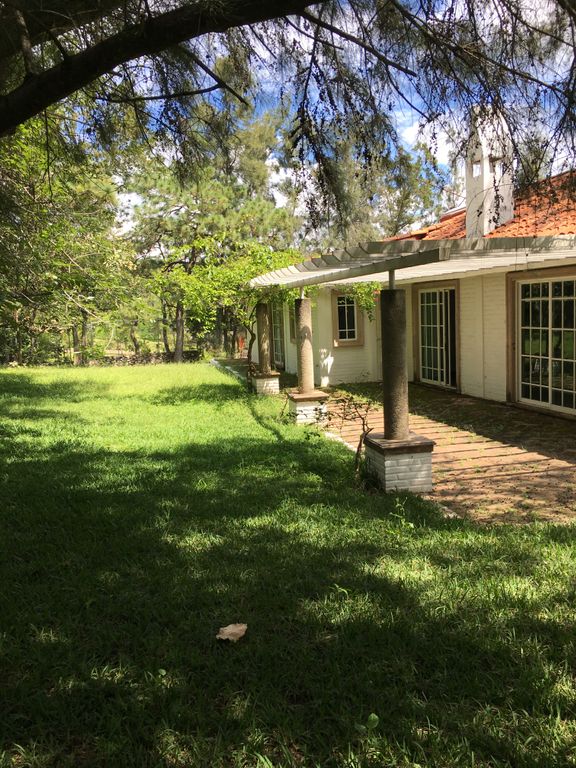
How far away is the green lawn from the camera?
221 cm

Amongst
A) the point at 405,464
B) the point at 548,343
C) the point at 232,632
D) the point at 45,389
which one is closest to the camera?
the point at 232,632

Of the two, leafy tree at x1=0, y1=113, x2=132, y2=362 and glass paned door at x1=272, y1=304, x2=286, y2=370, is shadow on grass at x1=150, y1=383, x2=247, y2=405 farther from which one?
glass paned door at x1=272, y1=304, x2=286, y2=370

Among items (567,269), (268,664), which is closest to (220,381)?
(567,269)

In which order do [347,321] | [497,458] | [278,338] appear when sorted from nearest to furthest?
[497,458] < [347,321] < [278,338]

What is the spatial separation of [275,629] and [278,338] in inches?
718

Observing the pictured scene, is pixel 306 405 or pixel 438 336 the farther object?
pixel 438 336

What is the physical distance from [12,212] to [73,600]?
4906 mm

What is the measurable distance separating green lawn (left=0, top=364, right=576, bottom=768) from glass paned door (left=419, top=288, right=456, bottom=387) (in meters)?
7.76

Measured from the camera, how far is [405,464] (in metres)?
5.61

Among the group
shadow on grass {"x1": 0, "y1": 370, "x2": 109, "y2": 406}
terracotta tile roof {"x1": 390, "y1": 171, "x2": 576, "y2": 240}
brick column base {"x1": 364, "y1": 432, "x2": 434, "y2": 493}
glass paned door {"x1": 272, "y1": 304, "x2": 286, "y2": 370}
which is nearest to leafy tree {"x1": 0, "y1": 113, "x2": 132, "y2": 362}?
shadow on grass {"x1": 0, "y1": 370, "x2": 109, "y2": 406}

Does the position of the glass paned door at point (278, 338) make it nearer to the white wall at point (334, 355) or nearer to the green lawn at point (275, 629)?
the white wall at point (334, 355)

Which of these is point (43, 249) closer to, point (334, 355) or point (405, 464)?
point (405, 464)

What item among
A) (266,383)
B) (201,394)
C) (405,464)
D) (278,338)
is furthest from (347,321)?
(405,464)

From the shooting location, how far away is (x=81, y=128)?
15.4 ft
